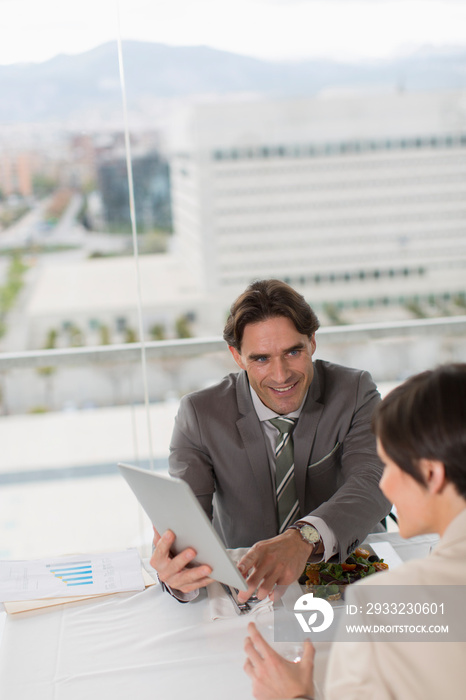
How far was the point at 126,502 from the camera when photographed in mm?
4281

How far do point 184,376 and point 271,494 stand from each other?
8.57 ft

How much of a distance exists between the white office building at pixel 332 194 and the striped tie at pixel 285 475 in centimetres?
317

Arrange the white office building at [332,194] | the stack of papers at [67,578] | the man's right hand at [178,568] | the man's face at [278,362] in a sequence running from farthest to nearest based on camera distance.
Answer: the white office building at [332,194] → the man's face at [278,362] → the stack of papers at [67,578] → the man's right hand at [178,568]

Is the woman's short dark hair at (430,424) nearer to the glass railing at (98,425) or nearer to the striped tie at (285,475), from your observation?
the striped tie at (285,475)

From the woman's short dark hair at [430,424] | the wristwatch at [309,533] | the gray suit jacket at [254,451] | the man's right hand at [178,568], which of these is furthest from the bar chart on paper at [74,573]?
the woman's short dark hair at [430,424]

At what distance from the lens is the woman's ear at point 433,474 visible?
3.11ft

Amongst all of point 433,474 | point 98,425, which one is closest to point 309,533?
point 433,474

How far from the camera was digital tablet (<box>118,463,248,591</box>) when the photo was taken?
1.21m

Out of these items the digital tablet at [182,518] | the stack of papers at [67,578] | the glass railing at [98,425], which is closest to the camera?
the digital tablet at [182,518]

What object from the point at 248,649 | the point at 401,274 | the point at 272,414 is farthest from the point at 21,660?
the point at 401,274

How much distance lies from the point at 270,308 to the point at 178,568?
0.75m

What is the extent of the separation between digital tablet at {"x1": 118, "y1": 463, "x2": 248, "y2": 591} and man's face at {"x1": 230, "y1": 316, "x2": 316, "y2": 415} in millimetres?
586

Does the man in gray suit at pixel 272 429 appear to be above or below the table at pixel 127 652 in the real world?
above

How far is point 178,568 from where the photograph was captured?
1411 mm
